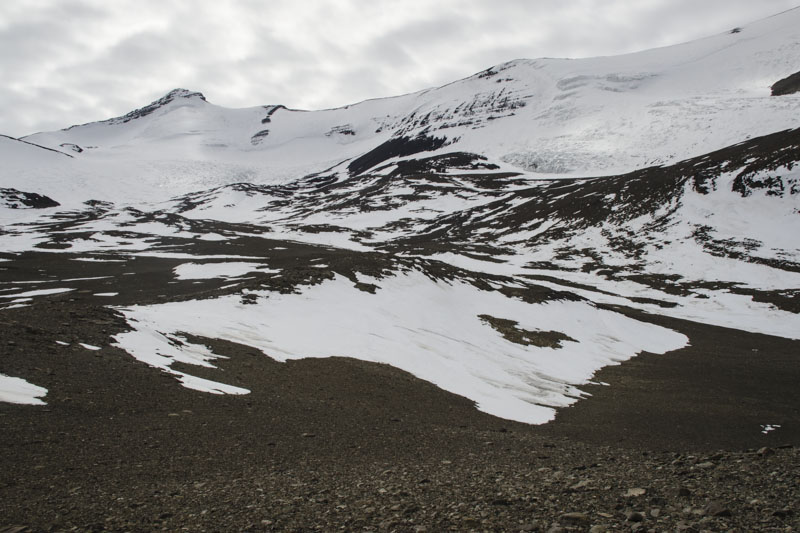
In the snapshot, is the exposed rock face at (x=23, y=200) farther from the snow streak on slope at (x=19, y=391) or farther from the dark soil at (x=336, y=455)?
the snow streak on slope at (x=19, y=391)

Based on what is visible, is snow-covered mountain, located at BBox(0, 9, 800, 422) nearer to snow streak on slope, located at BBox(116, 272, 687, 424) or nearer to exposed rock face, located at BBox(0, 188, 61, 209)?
snow streak on slope, located at BBox(116, 272, 687, 424)

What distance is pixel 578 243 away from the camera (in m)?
96.3

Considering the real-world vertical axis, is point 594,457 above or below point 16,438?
below

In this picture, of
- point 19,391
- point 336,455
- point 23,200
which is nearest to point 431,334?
point 336,455

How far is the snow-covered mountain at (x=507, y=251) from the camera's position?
28562 millimetres

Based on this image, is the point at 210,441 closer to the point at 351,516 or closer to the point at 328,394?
the point at 351,516

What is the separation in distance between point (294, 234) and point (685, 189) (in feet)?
308

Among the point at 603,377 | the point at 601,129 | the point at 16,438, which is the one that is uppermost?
the point at 601,129

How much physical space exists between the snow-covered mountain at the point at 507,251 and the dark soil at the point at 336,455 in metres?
2.43

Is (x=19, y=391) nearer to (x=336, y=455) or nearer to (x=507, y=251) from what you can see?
(x=336, y=455)

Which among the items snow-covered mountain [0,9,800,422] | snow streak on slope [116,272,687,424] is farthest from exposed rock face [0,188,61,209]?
snow streak on slope [116,272,687,424]

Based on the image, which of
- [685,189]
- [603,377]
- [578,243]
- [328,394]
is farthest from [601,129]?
[328,394]

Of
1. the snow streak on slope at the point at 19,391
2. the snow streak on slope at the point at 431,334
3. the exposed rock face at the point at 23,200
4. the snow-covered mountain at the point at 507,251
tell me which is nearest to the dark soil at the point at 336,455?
the snow streak on slope at the point at 19,391

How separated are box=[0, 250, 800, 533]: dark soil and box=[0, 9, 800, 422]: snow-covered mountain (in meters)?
2.43
